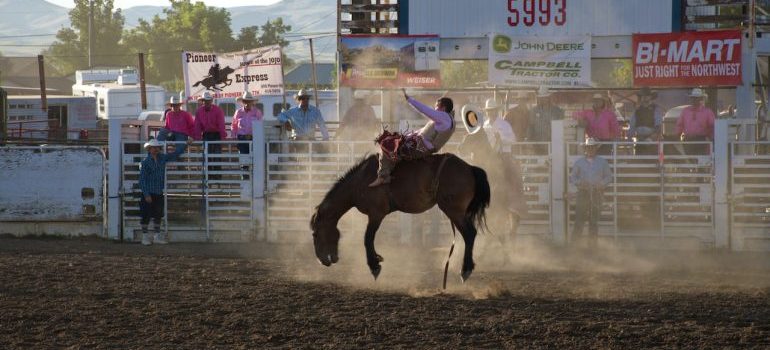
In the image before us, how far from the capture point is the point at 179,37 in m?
85.1

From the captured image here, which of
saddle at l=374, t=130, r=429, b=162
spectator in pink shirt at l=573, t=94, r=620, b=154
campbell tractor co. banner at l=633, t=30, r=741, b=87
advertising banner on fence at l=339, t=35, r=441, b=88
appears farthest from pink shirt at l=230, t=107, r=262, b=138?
saddle at l=374, t=130, r=429, b=162

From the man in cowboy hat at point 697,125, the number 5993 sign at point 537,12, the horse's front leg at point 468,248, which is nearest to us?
the horse's front leg at point 468,248

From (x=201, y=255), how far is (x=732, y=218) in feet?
23.5

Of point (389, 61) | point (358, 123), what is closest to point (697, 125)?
point (358, 123)

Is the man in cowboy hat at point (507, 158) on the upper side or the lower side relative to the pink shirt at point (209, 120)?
lower

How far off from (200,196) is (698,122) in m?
7.39

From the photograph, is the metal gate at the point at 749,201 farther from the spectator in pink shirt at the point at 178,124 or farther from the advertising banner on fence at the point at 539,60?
the spectator in pink shirt at the point at 178,124

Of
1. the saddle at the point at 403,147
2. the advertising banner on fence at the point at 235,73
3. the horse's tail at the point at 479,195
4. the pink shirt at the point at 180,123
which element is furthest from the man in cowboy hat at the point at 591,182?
the advertising banner on fence at the point at 235,73

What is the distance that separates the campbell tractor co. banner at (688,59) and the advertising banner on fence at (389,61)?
3.43 metres

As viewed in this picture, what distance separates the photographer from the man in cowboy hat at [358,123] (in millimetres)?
17047

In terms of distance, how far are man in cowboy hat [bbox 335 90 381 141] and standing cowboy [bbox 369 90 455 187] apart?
19.1 ft

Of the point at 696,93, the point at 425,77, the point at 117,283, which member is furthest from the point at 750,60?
the point at 117,283

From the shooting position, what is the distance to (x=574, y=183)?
1512cm

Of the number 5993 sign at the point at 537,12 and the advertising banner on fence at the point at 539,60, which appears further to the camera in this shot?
the number 5993 sign at the point at 537,12
